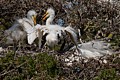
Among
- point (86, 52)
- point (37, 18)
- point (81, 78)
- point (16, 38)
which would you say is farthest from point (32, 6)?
point (81, 78)

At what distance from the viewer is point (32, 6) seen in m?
6.83

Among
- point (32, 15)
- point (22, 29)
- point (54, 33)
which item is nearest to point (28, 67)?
point (54, 33)

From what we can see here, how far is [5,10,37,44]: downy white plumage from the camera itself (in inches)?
236

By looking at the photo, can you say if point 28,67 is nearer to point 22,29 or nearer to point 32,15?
point 22,29

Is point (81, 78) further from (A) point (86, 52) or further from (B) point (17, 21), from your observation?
(B) point (17, 21)

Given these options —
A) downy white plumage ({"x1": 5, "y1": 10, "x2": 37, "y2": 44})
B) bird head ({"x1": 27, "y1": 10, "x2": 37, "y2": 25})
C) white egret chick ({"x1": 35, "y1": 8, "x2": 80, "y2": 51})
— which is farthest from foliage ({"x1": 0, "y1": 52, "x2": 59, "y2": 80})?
bird head ({"x1": 27, "y1": 10, "x2": 37, "y2": 25})

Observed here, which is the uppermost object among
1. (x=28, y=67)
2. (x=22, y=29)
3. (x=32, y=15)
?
(x=32, y=15)

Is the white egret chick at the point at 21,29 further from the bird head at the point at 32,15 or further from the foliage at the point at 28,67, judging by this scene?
the foliage at the point at 28,67

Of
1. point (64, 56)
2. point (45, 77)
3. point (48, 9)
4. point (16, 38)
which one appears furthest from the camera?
point (48, 9)

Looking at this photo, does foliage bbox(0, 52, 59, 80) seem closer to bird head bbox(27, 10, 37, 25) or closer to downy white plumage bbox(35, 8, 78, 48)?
downy white plumage bbox(35, 8, 78, 48)

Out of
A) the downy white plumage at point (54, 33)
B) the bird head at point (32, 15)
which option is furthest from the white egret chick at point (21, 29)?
the downy white plumage at point (54, 33)

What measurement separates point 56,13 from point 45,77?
2.53 m

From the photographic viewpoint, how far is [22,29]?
6348 mm

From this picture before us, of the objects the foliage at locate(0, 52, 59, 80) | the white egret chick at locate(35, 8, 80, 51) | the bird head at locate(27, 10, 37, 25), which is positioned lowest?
the foliage at locate(0, 52, 59, 80)
